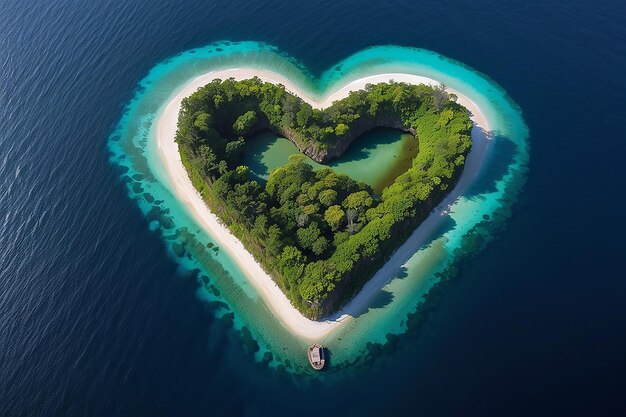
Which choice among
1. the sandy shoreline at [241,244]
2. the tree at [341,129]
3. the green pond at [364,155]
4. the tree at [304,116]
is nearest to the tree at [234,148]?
the green pond at [364,155]

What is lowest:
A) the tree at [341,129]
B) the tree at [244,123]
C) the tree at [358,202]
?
the tree at [358,202]

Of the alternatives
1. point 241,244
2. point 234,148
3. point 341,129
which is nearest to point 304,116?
point 341,129

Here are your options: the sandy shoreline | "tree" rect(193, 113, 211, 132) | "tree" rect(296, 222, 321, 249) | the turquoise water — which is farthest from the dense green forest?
the turquoise water

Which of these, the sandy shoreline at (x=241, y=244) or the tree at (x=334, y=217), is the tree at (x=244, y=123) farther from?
the tree at (x=334, y=217)

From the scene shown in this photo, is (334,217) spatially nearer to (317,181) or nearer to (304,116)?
(317,181)

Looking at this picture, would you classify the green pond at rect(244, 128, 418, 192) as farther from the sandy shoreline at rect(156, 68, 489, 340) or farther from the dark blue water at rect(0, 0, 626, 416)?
the dark blue water at rect(0, 0, 626, 416)
